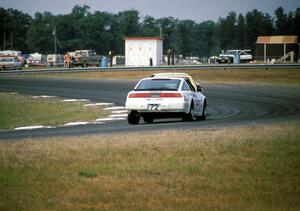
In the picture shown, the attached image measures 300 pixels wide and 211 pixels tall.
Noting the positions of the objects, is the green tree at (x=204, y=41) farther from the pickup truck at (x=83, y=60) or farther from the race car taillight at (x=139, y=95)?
the race car taillight at (x=139, y=95)

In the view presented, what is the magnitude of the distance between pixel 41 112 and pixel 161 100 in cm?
899

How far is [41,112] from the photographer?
25.4 m

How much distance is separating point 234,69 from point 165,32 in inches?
5564

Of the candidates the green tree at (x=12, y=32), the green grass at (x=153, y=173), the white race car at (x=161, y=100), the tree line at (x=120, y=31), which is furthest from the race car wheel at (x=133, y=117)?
the green tree at (x=12, y=32)

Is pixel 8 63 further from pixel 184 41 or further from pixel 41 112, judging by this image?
pixel 184 41

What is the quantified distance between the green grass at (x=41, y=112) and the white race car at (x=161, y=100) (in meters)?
3.43

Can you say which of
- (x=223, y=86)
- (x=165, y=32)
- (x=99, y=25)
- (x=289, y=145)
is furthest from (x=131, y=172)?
(x=165, y=32)

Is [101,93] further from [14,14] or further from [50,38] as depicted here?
[14,14]

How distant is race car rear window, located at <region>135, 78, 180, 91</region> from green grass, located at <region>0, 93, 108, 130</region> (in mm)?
3488

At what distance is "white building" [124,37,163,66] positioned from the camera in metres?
70.6

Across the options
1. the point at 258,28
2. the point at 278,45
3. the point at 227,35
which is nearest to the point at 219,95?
the point at 278,45

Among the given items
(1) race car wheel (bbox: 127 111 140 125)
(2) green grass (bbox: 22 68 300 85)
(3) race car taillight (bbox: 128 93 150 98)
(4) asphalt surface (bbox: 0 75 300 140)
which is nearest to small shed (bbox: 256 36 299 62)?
(2) green grass (bbox: 22 68 300 85)

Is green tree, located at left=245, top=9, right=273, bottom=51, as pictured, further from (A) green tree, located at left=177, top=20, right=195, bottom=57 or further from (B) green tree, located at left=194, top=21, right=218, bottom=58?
(B) green tree, located at left=194, top=21, right=218, bottom=58

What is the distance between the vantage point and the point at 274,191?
7.76 m
